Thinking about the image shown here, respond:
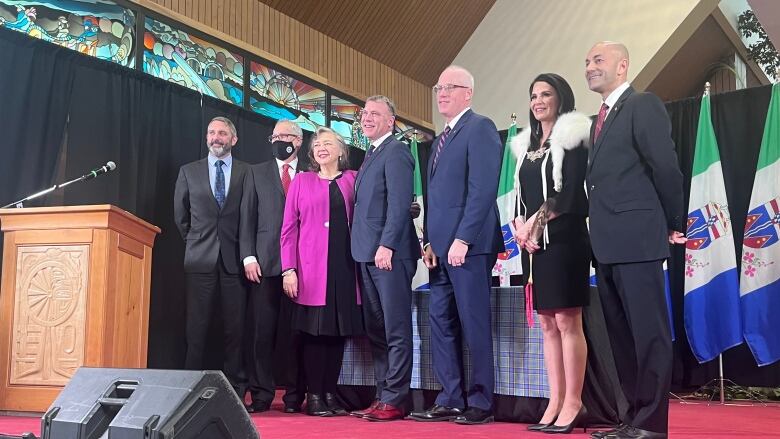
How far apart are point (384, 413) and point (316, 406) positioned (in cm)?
51

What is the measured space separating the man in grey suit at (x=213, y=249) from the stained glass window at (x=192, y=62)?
2.11 m

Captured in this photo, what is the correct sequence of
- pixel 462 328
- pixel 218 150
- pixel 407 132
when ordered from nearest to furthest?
pixel 462 328 → pixel 218 150 → pixel 407 132

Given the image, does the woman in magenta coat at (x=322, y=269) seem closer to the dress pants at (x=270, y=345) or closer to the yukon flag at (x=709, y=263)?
the dress pants at (x=270, y=345)

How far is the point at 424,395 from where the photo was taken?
395 centimetres

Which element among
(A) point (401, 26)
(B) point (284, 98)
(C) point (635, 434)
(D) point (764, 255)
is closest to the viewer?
(C) point (635, 434)

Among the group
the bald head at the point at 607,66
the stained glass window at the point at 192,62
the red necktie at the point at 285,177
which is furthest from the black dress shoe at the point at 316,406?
the stained glass window at the point at 192,62

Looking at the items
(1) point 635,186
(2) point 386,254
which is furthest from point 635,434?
(2) point 386,254

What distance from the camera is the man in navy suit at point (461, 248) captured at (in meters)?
3.42

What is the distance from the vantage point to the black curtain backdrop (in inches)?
207

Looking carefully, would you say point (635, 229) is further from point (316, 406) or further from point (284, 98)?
point (284, 98)

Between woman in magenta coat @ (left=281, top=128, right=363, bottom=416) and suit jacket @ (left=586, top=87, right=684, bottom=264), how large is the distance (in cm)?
154

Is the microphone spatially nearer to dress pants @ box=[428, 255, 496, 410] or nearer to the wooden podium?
the wooden podium

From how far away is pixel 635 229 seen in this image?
8.72ft

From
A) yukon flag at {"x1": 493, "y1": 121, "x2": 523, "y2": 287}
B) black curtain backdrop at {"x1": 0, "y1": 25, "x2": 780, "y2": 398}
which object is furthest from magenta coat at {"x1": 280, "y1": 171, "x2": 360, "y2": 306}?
yukon flag at {"x1": 493, "y1": 121, "x2": 523, "y2": 287}
